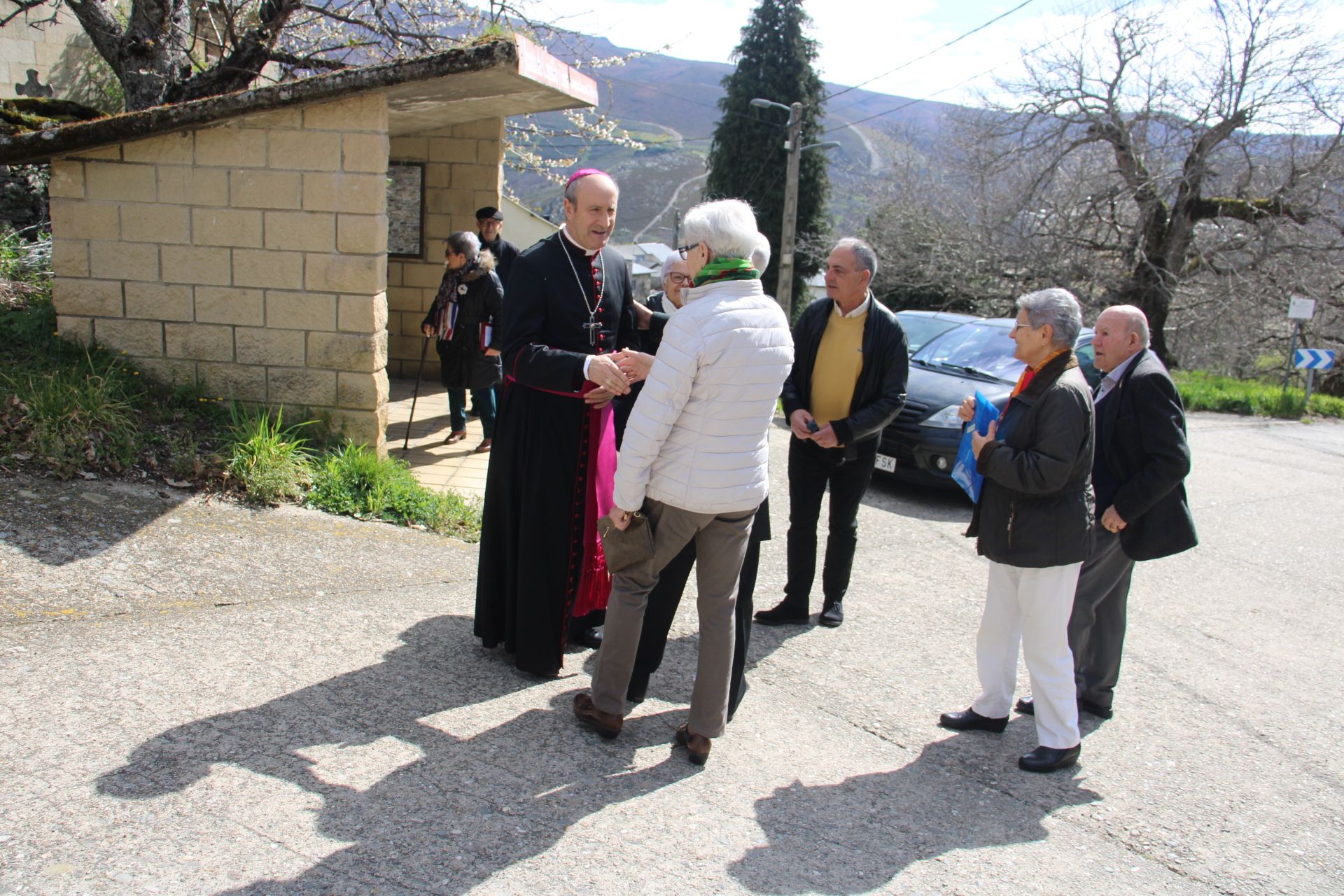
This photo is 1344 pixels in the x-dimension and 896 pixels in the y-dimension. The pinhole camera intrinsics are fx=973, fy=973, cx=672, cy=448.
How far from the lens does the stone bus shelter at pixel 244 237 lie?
18.8 ft

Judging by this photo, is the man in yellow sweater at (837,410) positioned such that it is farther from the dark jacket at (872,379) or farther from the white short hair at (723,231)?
the white short hair at (723,231)

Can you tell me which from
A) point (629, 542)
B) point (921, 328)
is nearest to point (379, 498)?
point (629, 542)

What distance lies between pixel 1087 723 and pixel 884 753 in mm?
1048

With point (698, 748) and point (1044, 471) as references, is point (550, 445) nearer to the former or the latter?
point (698, 748)

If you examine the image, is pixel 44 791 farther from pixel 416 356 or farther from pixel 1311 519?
pixel 1311 519

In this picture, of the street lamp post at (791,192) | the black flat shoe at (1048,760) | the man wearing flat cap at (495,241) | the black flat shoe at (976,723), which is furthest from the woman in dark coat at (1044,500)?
the street lamp post at (791,192)

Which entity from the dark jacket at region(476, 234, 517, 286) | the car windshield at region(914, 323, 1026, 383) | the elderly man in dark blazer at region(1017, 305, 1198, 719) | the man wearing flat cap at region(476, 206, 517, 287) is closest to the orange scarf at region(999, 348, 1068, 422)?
the elderly man in dark blazer at region(1017, 305, 1198, 719)

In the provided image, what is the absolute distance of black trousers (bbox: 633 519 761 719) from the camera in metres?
3.65

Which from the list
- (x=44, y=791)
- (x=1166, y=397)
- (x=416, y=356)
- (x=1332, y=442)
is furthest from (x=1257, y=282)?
(x=44, y=791)

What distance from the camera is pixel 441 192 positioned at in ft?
32.2

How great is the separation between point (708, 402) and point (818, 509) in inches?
80.2

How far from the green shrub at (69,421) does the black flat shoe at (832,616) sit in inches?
149

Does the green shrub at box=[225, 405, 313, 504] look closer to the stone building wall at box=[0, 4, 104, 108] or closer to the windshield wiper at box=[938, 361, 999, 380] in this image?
the windshield wiper at box=[938, 361, 999, 380]

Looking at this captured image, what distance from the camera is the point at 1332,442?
14938 mm
